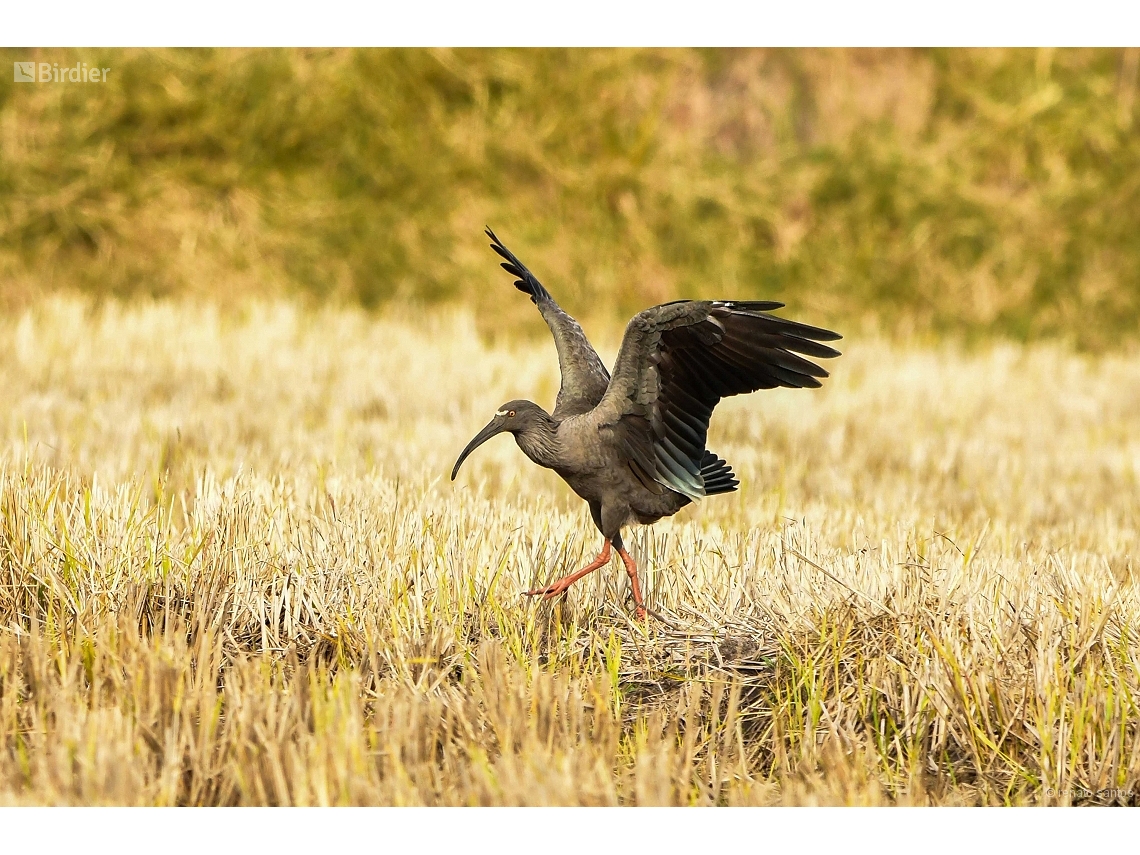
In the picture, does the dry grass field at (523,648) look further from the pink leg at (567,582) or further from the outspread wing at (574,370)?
the outspread wing at (574,370)

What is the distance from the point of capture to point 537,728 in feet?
12.1

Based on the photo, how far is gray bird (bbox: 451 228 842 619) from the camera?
4020mm

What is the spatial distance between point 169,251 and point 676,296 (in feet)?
16.8

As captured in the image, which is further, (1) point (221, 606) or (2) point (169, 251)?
(2) point (169, 251)

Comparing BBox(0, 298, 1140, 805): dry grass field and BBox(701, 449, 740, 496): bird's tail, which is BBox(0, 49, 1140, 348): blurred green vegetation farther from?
BBox(701, 449, 740, 496): bird's tail

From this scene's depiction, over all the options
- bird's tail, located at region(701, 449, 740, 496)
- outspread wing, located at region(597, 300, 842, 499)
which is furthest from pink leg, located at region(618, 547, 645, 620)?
bird's tail, located at region(701, 449, 740, 496)

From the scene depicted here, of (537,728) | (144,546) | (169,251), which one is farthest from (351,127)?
(537,728)

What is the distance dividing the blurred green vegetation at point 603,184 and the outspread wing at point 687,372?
9.46 metres

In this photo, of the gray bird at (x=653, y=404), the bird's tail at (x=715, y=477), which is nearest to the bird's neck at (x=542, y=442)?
the gray bird at (x=653, y=404)

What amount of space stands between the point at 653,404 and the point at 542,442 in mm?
356

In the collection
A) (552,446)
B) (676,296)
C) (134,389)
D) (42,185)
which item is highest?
(42,185)

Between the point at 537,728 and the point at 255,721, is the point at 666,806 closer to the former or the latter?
the point at 537,728

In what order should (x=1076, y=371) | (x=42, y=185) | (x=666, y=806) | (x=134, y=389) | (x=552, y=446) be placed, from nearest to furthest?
(x=666, y=806), (x=552, y=446), (x=134, y=389), (x=1076, y=371), (x=42, y=185)

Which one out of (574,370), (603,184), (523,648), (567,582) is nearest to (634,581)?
(567,582)
